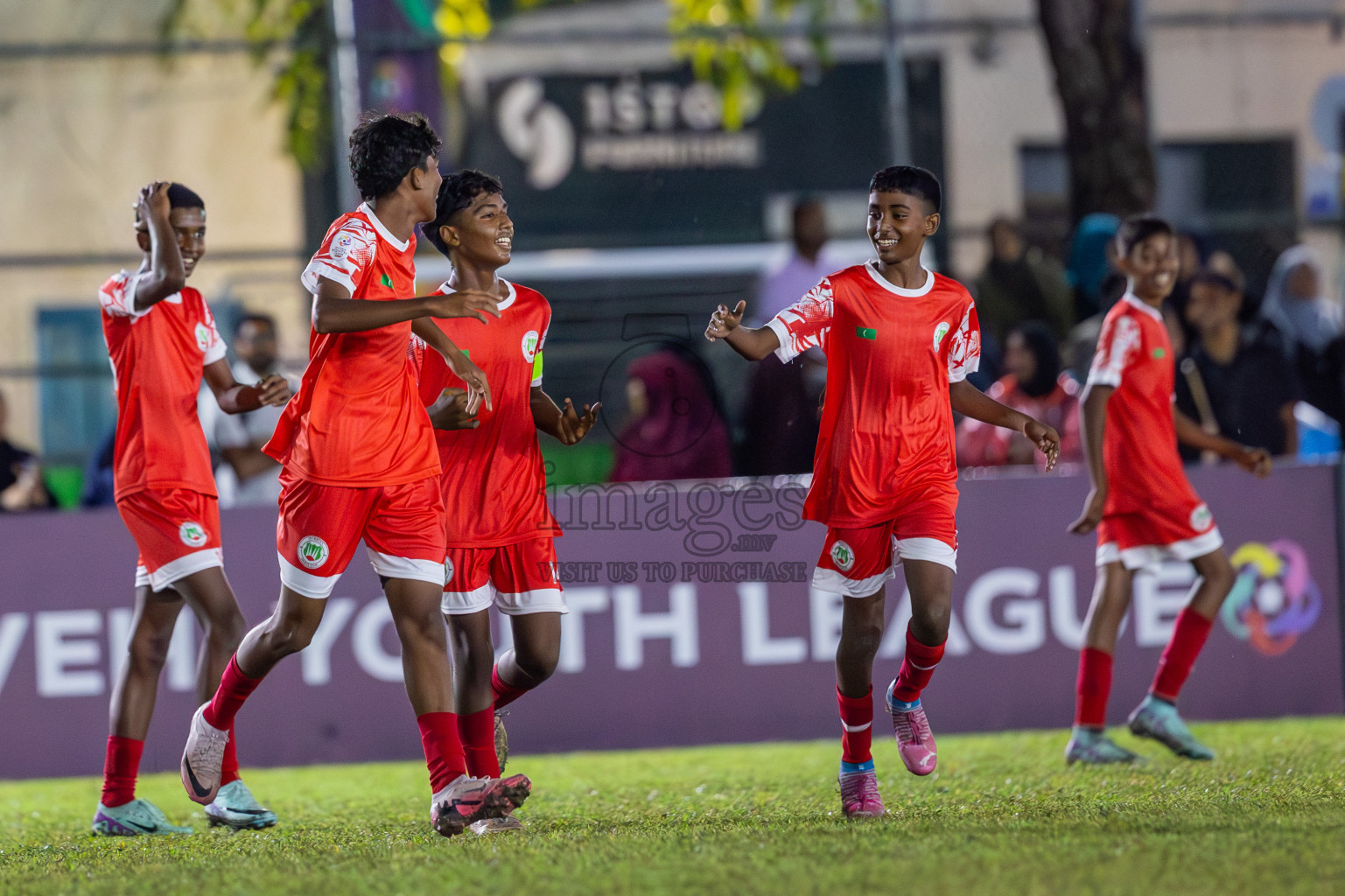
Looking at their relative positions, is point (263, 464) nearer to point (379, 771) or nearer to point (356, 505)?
point (379, 771)

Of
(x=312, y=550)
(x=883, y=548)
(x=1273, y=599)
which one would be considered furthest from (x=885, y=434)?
(x=1273, y=599)

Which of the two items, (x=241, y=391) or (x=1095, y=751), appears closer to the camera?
(x=241, y=391)

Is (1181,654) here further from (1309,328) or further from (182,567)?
(182,567)

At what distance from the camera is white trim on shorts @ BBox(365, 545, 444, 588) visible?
4.77 m

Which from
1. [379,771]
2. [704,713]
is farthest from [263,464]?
[704,713]

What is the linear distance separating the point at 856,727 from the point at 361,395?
184 centimetres

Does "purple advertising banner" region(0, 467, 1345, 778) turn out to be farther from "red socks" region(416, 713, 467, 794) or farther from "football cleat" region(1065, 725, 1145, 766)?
"red socks" region(416, 713, 467, 794)

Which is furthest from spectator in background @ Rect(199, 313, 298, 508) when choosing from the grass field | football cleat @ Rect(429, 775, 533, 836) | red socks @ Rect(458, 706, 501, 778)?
football cleat @ Rect(429, 775, 533, 836)

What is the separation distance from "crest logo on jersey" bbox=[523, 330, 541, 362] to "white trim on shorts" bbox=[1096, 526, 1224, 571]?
8.68 feet

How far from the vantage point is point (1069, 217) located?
10547mm

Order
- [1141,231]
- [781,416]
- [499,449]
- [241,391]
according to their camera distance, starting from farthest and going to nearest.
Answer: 1. [781,416]
2. [1141,231]
3. [241,391]
4. [499,449]

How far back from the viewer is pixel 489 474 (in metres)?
5.09

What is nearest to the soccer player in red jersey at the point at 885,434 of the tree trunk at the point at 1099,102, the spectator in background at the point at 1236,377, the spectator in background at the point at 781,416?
the spectator in background at the point at 781,416

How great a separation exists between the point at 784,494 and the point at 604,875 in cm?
379
